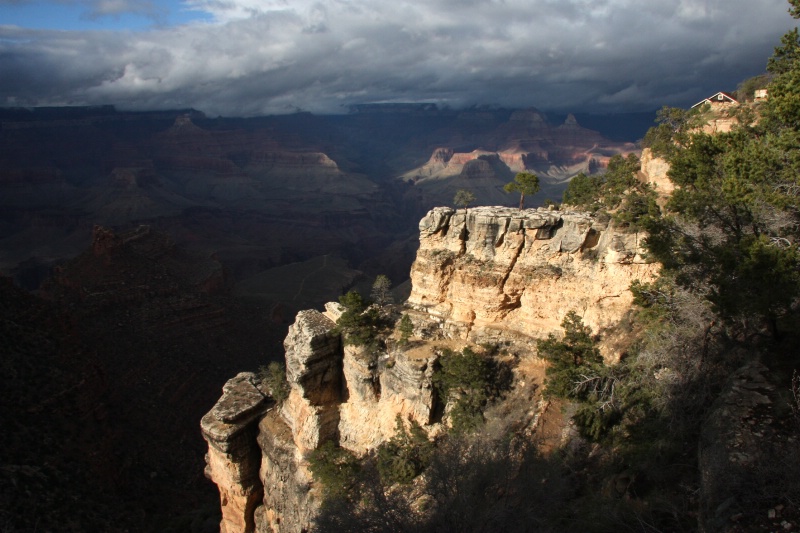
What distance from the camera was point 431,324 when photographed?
22.4 metres

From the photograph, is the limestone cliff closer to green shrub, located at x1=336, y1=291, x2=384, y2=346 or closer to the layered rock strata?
green shrub, located at x1=336, y1=291, x2=384, y2=346

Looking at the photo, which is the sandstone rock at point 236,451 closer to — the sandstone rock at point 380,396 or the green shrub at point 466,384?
the sandstone rock at point 380,396

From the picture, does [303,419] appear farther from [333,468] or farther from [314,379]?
[333,468]

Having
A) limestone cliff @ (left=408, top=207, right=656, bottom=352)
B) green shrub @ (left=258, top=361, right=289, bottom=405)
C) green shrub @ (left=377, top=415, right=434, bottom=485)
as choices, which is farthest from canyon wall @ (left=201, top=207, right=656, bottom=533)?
green shrub @ (left=258, top=361, right=289, bottom=405)

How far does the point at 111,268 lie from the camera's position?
49000 millimetres

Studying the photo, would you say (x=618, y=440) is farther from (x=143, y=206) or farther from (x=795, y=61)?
(x=143, y=206)

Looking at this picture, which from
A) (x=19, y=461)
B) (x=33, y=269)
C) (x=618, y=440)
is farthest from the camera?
(x=33, y=269)

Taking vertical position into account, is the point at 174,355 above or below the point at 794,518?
below

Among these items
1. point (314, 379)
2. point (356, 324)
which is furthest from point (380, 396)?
point (356, 324)

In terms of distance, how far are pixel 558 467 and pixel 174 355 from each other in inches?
1481

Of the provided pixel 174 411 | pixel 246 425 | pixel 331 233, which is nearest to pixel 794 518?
pixel 246 425

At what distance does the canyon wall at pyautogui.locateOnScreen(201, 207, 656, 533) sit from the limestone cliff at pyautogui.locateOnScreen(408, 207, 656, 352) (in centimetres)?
4

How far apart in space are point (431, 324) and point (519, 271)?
15.5 ft

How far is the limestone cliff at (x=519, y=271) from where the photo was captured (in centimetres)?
1984
